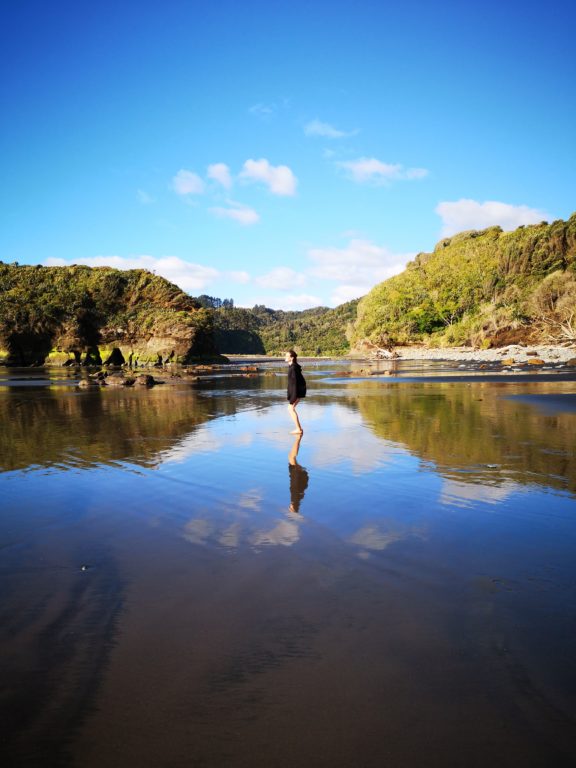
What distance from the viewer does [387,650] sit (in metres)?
2.89

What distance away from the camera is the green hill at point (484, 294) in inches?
2625

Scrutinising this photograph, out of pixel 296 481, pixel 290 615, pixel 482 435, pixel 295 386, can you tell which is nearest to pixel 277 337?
pixel 295 386

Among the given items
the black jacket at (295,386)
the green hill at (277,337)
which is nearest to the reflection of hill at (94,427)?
the black jacket at (295,386)

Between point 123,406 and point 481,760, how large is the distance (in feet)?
59.8

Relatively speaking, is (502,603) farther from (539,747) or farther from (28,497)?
(28,497)

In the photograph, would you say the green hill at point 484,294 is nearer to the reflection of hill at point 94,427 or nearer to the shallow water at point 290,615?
the reflection of hill at point 94,427

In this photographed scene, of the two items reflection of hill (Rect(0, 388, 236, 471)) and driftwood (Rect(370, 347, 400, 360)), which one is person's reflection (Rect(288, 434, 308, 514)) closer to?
reflection of hill (Rect(0, 388, 236, 471))

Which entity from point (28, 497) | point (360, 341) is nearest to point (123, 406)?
point (28, 497)

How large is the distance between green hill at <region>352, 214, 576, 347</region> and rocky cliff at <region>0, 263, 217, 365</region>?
154ft

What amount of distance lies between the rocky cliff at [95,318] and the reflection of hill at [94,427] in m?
68.1

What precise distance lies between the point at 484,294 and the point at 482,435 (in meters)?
103

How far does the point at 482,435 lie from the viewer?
10.7 m

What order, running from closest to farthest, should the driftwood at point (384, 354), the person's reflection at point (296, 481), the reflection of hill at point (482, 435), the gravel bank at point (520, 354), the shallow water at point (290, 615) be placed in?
the shallow water at point (290, 615) < the person's reflection at point (296, 481) < the reflection of hill at point (482, 435) < the gravel bank at point (520, 354) < the driftwood at point (384, 354)

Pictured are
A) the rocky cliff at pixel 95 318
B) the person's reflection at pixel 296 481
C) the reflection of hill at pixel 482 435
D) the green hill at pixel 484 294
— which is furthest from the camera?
the rocky cliff at pixel 95 318
